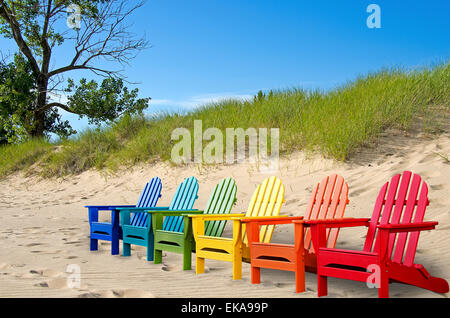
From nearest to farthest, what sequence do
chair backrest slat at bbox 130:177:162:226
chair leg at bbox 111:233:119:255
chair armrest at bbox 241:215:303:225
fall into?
chair armrest at bbox 241:215:303:225
chair leg at bbox 111:233:119:255
chair backrest slat at bbox 130:177:162:226

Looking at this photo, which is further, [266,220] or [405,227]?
[266,220]

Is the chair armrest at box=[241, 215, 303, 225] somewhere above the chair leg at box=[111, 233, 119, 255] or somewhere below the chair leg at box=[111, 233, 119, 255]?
above

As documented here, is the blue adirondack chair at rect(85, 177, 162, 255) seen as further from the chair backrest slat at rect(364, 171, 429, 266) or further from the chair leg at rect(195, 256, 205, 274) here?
the chair backrest slat at rect(364, 171, 429, 266)

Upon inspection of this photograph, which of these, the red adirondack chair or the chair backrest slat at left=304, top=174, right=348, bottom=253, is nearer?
the red adirondack chair

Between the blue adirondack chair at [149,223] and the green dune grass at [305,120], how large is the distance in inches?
133

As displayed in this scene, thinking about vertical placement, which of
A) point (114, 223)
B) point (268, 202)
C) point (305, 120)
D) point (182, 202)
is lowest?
point (114, 223)

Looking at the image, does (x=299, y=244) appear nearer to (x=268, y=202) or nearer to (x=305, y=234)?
(x=305, y=234)

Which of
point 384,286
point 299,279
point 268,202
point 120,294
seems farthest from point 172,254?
point 384,286

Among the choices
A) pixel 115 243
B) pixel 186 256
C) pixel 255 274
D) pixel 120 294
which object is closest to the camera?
pixel 120 294

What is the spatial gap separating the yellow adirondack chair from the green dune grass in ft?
11.6

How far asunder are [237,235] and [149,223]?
1259mm

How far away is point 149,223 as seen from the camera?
4680mm

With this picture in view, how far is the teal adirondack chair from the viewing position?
13.9 feet

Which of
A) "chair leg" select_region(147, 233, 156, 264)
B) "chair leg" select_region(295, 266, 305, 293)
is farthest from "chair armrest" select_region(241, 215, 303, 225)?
"chair leg" select_region(147, 233, 156, 264)
